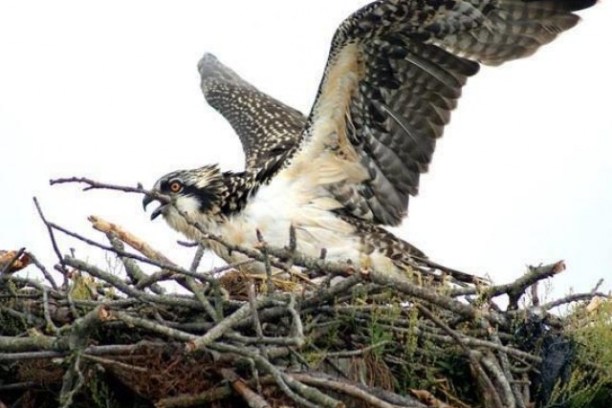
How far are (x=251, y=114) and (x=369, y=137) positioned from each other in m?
1.92

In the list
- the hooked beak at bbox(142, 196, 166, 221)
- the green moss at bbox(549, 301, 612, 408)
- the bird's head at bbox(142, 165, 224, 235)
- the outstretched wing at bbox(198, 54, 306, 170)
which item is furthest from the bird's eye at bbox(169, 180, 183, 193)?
the green moss at bbox(549, 301, 612, 408)

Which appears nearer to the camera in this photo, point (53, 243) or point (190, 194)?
point (53, 243)

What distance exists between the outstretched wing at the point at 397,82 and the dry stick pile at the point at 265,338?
4.99ft

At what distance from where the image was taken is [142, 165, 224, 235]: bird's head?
777 centimetres

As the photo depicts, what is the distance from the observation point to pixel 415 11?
25.3 feet

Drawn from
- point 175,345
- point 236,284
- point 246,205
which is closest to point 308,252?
point 246,205

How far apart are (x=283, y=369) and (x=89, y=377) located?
78cm

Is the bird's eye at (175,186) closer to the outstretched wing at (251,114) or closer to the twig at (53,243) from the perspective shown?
the outstretched wing at (251,114)

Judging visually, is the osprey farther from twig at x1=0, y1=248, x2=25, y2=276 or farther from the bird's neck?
twig at x1=0, y1=248, x2=25, y2=276

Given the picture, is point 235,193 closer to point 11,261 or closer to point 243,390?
point 11,261

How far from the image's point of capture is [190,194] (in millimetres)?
7875

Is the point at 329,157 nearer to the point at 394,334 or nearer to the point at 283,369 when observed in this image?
the point at 394,334

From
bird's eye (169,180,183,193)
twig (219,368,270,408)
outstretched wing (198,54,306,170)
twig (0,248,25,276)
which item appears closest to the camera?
twig (219,368,270,408)

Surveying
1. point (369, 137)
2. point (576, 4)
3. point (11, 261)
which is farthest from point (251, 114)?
point (11, 261)
